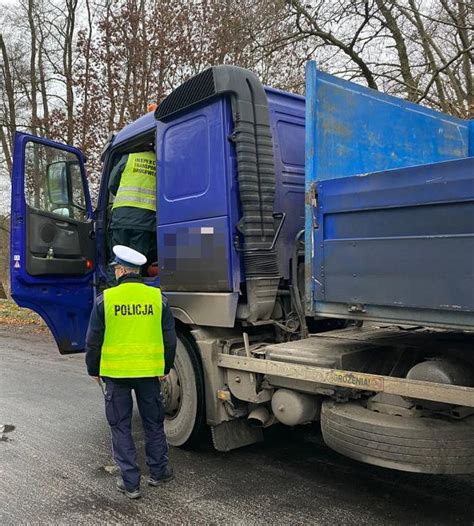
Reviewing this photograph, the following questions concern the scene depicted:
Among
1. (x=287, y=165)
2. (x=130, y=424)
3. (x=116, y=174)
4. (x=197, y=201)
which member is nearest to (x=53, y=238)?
(x=116, y=174)

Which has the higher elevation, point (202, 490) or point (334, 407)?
point (334, 407)

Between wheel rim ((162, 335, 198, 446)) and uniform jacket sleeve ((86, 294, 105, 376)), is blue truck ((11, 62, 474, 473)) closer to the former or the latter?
wheel rim ((162, 335, 198, 446))

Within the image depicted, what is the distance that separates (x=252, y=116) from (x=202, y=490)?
2575mm

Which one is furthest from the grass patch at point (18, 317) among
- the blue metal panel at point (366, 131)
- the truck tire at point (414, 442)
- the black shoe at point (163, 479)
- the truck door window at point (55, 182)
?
the truck tire at point (414, 442)

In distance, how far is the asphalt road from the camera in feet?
10.7

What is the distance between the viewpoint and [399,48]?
41.4 feet

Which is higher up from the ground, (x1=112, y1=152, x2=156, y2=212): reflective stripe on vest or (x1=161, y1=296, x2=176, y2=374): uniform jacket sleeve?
(x1=112, y1=152, x2=156, y2=212): reflective stripe on vest

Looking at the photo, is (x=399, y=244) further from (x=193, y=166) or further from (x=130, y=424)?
(x=130, y=424)

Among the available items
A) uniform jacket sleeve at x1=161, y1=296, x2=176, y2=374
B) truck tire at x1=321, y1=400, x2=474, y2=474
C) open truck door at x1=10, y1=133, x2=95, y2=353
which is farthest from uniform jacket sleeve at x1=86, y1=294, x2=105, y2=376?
truck tire at x1=321, y1=400, x2=474, y2=474

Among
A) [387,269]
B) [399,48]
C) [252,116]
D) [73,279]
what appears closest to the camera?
[387,269]

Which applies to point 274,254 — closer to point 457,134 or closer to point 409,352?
point 409,352

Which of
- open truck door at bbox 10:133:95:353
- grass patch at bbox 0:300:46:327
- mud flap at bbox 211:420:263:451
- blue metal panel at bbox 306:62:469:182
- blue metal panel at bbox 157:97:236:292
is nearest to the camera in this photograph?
blue metal panel at bbox 306:62:469:182

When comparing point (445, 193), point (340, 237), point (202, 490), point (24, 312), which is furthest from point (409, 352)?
point (24, 312)

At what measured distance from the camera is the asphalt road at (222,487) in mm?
3256
